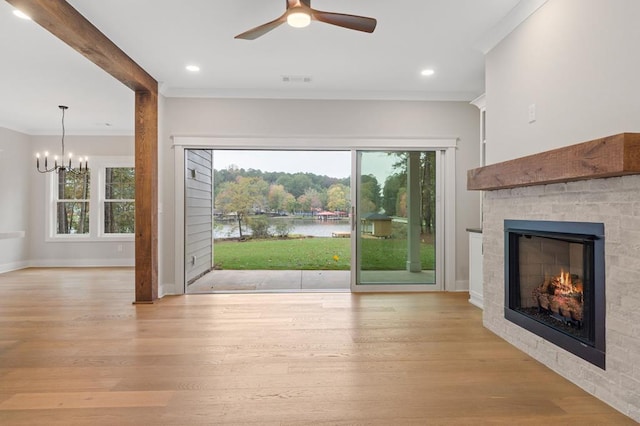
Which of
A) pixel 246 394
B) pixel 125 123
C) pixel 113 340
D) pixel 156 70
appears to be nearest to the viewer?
pixel 246 394

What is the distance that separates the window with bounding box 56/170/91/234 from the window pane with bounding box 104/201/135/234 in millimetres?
367

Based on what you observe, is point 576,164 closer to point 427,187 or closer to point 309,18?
point 309,18

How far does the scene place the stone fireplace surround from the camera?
5.93 ft

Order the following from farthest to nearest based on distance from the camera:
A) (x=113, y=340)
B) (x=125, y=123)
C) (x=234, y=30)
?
1. (x=125, y=123)
2. (x=234, y=30)
3. (x=113, y=340)

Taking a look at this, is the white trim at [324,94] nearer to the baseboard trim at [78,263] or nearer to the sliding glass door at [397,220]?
the sliding glass door at [397,220]

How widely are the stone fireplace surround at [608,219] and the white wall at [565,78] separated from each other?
0.81ft

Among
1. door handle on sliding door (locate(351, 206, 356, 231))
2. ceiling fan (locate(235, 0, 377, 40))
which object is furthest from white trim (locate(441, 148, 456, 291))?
ceiling fan (locate(235, 0, 377, 40))

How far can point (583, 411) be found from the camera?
1917 millimetres

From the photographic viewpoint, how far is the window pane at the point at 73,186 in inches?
274

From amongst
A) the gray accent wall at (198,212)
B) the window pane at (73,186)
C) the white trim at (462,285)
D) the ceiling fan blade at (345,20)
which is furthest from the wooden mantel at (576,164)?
the window pane at (73,186)

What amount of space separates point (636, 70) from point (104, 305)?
4.88 metres

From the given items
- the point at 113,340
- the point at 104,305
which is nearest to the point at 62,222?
the point at 104,305

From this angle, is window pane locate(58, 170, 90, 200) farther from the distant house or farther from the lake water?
the distant house

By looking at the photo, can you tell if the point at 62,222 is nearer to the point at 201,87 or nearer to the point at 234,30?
the point at 201,87
